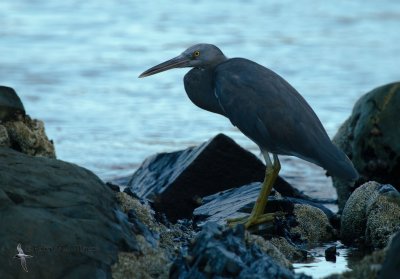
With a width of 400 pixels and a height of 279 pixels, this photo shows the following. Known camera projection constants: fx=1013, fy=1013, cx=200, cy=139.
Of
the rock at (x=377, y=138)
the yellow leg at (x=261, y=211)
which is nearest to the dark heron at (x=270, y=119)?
the yellow leg at (x=261, y=211)

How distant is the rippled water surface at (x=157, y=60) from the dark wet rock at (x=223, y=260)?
14.0ft

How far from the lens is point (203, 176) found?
728 centimetres

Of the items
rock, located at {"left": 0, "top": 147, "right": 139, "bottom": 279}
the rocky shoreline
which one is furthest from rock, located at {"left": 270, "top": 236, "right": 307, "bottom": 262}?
rock, located at {"left": 0, "top": 147, "right": 139, "bottom": 279}

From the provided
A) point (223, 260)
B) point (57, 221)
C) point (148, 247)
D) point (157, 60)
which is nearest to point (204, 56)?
point (148, 247)

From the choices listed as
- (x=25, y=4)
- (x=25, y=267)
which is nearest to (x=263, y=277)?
(x=25, y=267)

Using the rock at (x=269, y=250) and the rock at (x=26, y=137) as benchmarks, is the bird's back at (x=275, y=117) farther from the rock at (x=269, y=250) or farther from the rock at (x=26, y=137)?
the rock at (x=26, y=137)

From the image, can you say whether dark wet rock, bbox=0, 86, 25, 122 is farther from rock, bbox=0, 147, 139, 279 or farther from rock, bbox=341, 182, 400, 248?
rock, bbox=341, 182, 400, 248

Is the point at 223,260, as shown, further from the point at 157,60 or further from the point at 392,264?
the point at 157,60

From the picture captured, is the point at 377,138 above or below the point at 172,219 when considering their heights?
above

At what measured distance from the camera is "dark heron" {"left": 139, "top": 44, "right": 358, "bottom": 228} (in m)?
6.03

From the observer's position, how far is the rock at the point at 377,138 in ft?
25.5

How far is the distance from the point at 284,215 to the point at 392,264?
7.25ft

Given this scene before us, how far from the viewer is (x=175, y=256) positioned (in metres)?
5.11

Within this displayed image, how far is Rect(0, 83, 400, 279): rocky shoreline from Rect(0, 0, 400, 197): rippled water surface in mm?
1928
